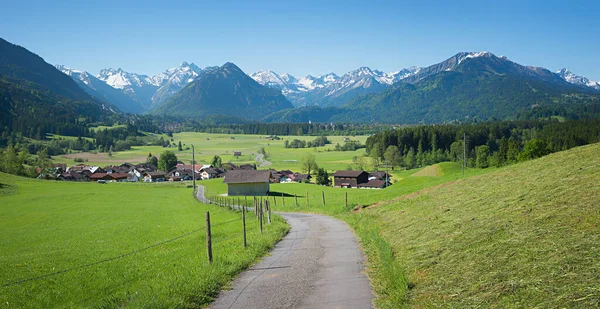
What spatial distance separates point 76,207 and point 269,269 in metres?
48.4

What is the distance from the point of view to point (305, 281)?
1327cm

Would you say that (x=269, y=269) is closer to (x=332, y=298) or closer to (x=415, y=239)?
(x=332, y=298)

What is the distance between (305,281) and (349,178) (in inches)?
3792

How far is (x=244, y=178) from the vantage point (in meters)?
79.9

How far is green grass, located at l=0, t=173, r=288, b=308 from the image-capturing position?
12.4m

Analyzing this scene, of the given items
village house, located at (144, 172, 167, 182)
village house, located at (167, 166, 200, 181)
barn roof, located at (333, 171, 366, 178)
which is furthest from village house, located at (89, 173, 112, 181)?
barn roof, located at (333, 171, 366, 178)

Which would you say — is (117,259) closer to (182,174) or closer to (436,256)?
(436,256)

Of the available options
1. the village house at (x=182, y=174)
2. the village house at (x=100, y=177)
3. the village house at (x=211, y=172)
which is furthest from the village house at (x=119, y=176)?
the village house at (x=211, y=172)

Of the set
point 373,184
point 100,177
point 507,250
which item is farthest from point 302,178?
point 507,250

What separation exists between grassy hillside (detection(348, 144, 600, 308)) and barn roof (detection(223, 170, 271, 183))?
60701 millimetres

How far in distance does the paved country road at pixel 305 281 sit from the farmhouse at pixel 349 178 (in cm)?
8689

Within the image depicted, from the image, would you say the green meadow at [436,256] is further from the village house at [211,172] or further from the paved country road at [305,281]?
the village house at [211,172]

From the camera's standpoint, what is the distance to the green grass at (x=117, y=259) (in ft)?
40.6

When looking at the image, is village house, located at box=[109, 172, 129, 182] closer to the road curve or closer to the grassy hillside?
the road curve
